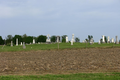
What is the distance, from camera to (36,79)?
8.56 m

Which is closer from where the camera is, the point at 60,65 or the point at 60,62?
the point at 60,65

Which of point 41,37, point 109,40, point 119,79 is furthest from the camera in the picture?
point 41,37

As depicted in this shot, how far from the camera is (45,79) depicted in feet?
28.1

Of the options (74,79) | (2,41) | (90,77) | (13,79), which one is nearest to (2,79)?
(13,79)

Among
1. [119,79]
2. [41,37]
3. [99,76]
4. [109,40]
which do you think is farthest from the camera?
[41,37]

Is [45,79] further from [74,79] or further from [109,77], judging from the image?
[109,77]

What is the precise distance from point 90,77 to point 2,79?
4.22 m

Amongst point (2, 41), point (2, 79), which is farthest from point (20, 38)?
point (2, 79)

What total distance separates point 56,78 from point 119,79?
2893 millimetres

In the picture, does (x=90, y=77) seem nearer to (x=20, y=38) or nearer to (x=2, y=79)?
(x=2, y=79)

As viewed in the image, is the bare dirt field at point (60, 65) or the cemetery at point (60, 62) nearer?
the bare dirt field at point (60, 65)

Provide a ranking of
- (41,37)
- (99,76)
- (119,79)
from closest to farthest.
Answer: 1. (119,79)
2. (99,76)
3. (41,37)

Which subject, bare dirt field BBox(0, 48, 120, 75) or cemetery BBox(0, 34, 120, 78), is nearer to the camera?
bare dirt field BBox(0, 48, 120, 75)

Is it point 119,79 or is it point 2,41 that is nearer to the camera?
point 119,79
